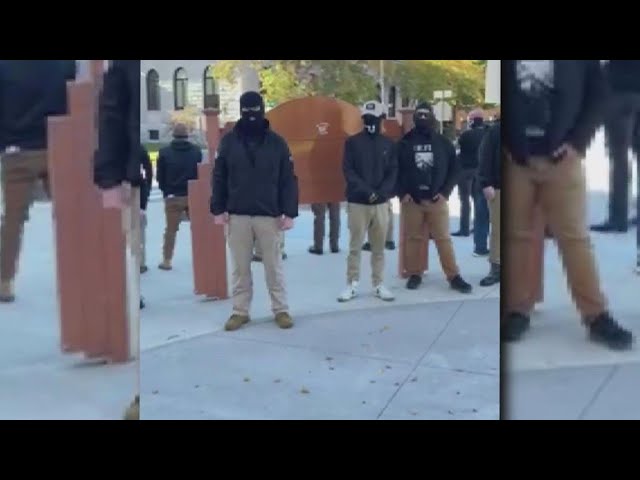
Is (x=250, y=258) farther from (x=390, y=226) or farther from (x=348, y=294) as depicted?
(x=390, y=226)

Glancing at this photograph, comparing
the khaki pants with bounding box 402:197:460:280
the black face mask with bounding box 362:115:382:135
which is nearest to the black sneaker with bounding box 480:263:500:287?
the khaki pants with bounding box 402:197:460:280

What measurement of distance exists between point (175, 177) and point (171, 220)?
0.16m

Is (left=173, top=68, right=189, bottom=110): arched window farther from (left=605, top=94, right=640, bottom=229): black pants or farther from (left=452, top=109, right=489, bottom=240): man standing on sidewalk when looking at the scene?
(left=605, top=94, right=640, bottom=229): black pants

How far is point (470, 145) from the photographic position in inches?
111

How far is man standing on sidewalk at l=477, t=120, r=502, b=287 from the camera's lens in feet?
8.98

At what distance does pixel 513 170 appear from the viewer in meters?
2.73

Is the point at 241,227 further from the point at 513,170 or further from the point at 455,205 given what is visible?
the point at 513,170

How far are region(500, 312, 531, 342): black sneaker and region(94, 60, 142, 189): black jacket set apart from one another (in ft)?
4.46

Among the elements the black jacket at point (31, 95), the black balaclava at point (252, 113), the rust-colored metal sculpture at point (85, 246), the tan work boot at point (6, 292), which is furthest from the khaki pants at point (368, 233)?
the tan work boot at point (6, 292)

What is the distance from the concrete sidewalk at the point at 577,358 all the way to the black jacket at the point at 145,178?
1353 mm

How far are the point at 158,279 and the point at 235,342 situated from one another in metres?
0.36
